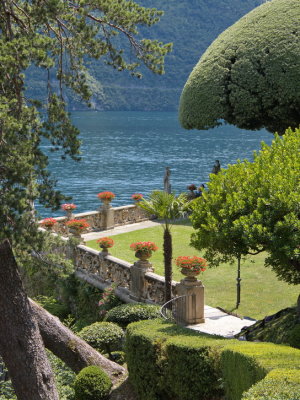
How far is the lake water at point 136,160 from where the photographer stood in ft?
237

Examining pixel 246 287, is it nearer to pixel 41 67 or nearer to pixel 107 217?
pixel 107 217

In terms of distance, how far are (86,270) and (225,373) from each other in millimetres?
11964

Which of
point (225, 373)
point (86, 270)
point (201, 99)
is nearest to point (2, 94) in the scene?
point (225, 373)

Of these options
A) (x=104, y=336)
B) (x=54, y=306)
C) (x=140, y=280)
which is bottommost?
(x=54, y=306)

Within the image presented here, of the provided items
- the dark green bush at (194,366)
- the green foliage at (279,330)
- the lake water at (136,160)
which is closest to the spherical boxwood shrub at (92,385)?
the dark green bush at (194,366)

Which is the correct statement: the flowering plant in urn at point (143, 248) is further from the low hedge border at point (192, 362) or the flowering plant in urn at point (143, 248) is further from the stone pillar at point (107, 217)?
the stone pillar at point (107, 217)

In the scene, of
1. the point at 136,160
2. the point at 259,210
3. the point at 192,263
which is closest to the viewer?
the point at 259,210

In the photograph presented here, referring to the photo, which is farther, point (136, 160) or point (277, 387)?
point (136, 160)

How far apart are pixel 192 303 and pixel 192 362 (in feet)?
15.5

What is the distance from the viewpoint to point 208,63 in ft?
97.5

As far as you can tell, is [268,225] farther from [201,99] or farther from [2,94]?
[201,99]

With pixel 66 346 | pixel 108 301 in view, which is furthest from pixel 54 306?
pixel 66 346

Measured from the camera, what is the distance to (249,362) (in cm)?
975

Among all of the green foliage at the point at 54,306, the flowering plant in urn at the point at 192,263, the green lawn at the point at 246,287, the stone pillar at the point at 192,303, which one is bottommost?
the green foliage at the point at 54,306
